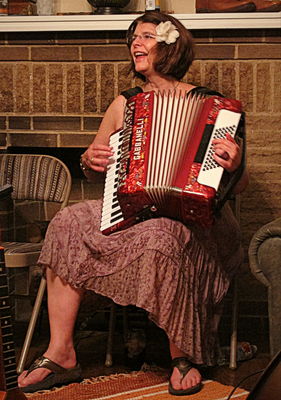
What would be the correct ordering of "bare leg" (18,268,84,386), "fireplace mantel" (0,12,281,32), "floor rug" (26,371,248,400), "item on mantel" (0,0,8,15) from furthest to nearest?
"item on mantel" (0,0,8,15) → "fireplace mantel" (0,12,281,32) → "bare leg" (18,268,84,386) → "floor rug" (26,371,248,400)

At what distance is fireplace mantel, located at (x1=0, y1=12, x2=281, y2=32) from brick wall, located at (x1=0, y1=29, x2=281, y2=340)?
1.7 inches

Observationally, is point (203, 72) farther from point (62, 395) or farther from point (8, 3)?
point (62, 395)

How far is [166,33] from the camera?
2701 millimetres

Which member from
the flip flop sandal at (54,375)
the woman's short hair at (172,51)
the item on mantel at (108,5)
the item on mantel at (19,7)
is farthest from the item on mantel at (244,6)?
the flip flop sandal at (54,375)

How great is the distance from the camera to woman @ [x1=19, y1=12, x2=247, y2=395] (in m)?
2.35

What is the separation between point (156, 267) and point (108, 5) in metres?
1.39

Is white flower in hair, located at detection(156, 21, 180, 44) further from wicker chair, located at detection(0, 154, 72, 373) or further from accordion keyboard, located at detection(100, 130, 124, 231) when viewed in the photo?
wicker chair, located at detection(0, 154, 72, 373)

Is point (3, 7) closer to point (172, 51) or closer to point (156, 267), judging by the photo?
point (172, 51)

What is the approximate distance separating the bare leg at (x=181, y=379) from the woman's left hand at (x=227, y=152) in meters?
0.60

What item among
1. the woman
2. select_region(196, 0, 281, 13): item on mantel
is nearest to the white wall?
select_region(196, 0, 281, 13): item on mantel

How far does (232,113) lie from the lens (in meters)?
2.32

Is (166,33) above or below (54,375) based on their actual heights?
above

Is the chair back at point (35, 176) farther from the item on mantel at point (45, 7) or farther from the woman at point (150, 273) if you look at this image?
the item on mantel at point (45, 7)

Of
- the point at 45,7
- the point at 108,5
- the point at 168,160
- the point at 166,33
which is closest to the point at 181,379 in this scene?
the point at 168,160
